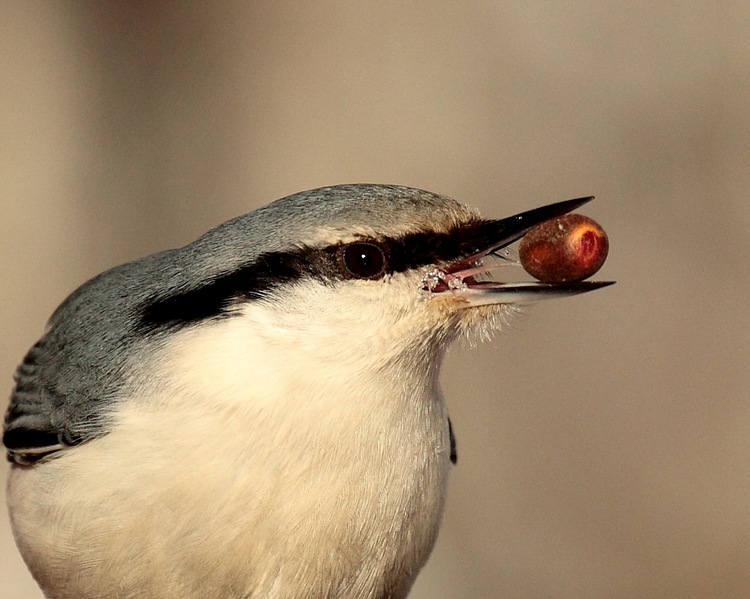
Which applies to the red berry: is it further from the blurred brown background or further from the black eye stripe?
the blurred brown background

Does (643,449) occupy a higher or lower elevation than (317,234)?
lower

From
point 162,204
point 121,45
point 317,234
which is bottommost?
point 317,234

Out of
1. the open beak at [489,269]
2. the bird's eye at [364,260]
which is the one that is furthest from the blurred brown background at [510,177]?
the bird's eye at [364,260]

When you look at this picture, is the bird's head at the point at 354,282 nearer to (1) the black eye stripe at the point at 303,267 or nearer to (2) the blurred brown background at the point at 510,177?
(1) the black eye stripe at the point at 303,267

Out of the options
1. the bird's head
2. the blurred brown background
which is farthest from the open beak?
the blurred brown background

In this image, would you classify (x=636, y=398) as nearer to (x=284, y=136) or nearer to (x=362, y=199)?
(x=284, y=136)

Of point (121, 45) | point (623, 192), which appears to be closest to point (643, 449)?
point (623, 192)
